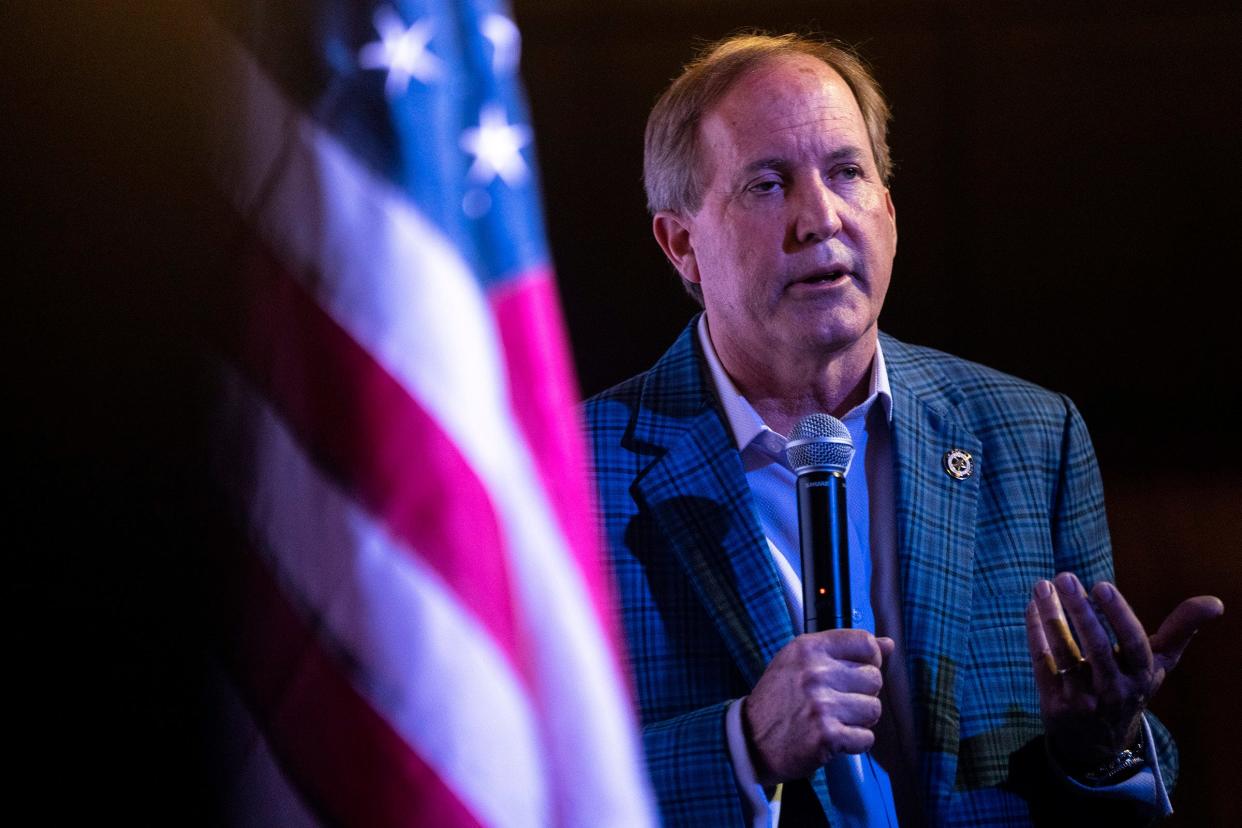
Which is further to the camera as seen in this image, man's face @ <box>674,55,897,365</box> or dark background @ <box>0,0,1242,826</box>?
dark background @ <box>0,0,1242,826</box>

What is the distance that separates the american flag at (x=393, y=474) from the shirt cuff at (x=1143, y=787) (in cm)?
67

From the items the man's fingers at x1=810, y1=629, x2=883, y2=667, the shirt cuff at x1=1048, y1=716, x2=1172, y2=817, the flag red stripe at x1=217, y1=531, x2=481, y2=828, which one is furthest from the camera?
the shirt cuff at x1=1048, y1=716, x2=1172, y2=817

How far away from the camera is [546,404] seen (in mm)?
1100

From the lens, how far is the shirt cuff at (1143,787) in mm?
1449

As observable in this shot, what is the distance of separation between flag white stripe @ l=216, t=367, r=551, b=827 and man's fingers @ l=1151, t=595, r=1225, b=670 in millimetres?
771

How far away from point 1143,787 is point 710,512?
0.63 metres

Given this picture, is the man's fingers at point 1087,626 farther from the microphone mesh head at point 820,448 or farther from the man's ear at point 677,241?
the man's ear at point 677,241

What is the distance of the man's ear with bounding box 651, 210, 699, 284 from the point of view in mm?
1888

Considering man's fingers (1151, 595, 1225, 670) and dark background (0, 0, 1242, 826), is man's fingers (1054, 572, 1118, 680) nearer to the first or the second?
man's fingers (1151, 595, 1225, 670)

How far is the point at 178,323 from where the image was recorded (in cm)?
182

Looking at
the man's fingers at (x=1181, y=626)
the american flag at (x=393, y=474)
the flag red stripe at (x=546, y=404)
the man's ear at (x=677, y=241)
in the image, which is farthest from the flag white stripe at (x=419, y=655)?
the man's ear at (x=677, y=241)

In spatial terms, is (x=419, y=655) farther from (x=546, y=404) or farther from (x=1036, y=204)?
(x=1036, y=204)

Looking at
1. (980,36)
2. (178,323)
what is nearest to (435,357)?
(178,323)

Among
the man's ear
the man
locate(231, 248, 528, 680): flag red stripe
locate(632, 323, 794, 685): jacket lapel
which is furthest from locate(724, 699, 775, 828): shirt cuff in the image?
the man's ear
